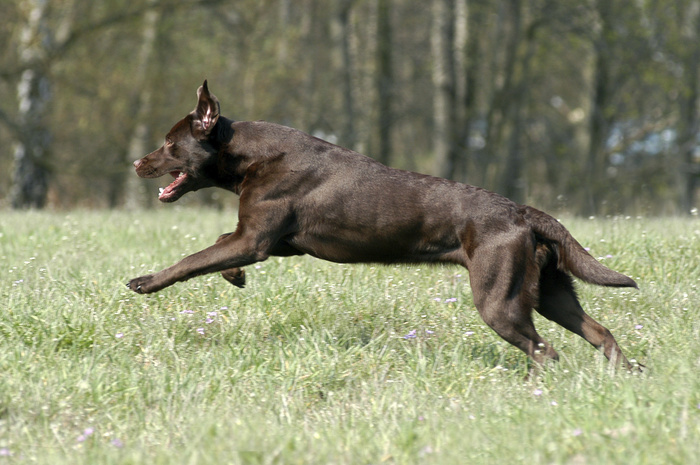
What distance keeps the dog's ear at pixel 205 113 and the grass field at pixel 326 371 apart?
109cm

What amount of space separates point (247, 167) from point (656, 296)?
2.91 meters

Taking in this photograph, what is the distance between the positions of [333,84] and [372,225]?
16.5m

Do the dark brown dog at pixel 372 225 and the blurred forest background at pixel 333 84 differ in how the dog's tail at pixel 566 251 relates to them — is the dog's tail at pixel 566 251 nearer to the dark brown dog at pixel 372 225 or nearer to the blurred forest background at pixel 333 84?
the dark brown dog at pixel 372 225

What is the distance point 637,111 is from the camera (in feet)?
74.1

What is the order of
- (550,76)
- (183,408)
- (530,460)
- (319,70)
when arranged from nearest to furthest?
(530,460)
(183,408)
(319,70)
(550,76)

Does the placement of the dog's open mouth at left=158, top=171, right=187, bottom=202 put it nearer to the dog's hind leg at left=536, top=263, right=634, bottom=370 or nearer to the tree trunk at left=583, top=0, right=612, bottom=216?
the dog's hind leg at left=536, top=263, right=634, bottom=370

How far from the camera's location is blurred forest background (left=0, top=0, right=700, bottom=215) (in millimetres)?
16266

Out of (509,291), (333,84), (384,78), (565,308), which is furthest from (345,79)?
(509,291)

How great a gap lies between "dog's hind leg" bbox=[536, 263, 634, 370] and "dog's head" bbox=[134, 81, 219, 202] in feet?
6.66

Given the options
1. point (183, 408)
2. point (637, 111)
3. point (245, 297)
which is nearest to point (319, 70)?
point (637, 111)

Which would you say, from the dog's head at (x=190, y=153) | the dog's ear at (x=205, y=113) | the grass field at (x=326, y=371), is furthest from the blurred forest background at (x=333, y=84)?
the dog's ear at (x=205, y=113)

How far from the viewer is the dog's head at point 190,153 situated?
15.9 feet

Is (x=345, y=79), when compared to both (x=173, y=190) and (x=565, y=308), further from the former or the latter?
(x=565, y=308)

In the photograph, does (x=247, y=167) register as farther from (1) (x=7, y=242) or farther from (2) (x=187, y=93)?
(2) (x=187, y=93)
